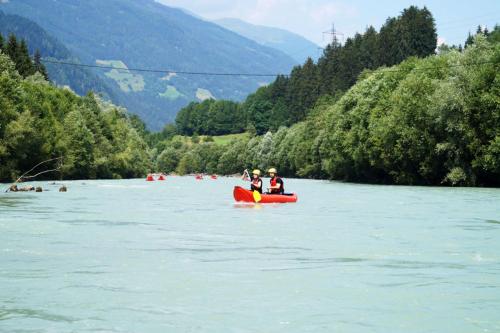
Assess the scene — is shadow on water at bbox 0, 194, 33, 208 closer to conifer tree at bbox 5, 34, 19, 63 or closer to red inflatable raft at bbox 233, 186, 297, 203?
red inflatable raft at bbox 233, 186, 297, 203

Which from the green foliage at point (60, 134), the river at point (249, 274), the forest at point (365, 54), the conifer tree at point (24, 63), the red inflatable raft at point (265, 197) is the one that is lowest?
the river at point (249, 274)

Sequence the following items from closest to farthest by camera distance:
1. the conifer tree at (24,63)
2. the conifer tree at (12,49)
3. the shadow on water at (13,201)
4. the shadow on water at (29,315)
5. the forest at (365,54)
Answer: the shadow on water at (29,315), the shadow on water at (13,201), the conifer tree at (12,49), the conifer tree at (24,63), the forest at (365,54)

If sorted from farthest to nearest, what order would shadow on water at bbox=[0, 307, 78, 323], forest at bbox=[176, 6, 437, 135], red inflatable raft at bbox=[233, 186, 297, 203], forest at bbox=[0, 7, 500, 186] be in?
1. forest at bbox=[176, 6, 437, 135]
2. forest at bbox=[0, 7, 500, 186]
3. red inflatable raft at bbox=[233, 186, 297, 203]
4. shadow on water at bbox=[0, 307, 78, 323]

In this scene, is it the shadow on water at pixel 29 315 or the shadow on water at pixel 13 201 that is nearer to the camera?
the shadow on water at pixel 29 315

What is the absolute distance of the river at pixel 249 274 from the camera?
14.8m

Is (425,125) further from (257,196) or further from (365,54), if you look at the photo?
(365,54)

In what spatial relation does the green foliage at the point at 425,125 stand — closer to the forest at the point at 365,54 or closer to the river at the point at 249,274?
the river at the point at 249,274

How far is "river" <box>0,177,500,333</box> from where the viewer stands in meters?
14.8

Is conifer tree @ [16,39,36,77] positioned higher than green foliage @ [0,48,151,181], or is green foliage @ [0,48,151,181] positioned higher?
conifer tree @ [16,39,36,77]

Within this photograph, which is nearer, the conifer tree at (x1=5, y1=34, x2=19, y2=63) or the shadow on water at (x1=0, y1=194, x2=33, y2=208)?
the shadow on water at (x1=0, y1=194, x2=33, y2=208)

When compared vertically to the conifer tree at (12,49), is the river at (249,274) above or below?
below

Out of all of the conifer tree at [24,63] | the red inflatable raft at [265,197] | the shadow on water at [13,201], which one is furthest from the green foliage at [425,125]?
the conifer tree at [24,63]

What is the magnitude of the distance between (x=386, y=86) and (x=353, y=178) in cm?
1446

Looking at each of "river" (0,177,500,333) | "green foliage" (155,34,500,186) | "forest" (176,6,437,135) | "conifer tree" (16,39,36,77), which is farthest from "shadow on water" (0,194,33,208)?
"forest" (176,6,437,135)
